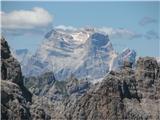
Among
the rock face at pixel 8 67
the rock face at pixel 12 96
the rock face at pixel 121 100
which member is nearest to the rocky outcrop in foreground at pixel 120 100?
the rock face at pixel 121 100

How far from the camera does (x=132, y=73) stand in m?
124

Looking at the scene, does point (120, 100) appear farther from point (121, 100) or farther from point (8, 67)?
point (8, 67)

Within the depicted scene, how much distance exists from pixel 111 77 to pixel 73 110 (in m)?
9.22

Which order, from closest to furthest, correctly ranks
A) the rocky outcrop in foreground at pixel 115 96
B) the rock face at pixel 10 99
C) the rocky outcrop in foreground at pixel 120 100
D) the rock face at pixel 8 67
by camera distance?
1. the rock face at pixel 10 99
2. the rock face at pixel 8 67
3. the rocky outcrop in foreground at pixel 115 96
4. the rocky outcrop in foreground at pixel 120 100

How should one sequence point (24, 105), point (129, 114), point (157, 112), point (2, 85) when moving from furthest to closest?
point (157, 112), point (129, 114), point (24, 105), point (2, 85)

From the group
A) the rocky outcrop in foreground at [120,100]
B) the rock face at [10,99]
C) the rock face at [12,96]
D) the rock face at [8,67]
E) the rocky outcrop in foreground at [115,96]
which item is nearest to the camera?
the rock face at [10,99]

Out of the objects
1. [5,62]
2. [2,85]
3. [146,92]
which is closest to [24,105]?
[2,85]

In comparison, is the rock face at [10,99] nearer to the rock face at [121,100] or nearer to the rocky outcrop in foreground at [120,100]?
the rocky outcrop in foreground at [120,100]

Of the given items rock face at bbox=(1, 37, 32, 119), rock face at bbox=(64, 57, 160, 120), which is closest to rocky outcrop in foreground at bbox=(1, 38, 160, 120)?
rock face at bbox=(64, 57, 160, 120)

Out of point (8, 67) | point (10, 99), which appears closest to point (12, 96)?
point (10, 99)

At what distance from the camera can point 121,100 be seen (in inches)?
4117

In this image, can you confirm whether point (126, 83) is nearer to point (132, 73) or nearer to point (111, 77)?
point (111, 77)

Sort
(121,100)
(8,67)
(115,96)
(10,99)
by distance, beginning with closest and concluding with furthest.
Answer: (10,99) → (8,67) → (115,96) → (121,100)

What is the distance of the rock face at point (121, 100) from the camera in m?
102
